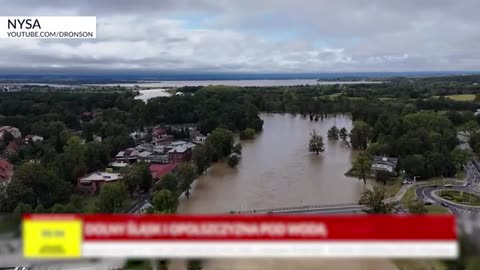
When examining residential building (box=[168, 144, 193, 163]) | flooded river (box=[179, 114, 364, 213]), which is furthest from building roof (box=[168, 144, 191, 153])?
flooded river (box=[179, 114, 364, 213])

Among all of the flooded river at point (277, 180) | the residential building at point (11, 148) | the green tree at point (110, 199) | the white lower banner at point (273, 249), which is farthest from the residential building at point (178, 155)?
the white lower banner at point (273, 249)

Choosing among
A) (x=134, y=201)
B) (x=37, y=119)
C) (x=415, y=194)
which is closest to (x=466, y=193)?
(x=415, y=194)

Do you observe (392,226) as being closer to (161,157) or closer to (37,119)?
(161,157)

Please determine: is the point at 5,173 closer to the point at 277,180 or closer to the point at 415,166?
the point at 277,180

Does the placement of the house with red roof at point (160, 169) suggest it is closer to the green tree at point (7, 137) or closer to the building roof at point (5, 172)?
the building roof at point (5, 172)

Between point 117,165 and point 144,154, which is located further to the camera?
point 144,154

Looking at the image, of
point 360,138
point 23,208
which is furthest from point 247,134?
point 23,208
